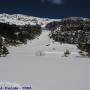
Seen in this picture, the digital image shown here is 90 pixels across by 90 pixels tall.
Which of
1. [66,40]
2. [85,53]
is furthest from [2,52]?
[66,40]

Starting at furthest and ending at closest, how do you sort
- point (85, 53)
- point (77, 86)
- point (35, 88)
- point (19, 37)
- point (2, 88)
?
point (19, 37) → point (85, 53) → point (77, 86) → point (35, 88) → point (2, 88)

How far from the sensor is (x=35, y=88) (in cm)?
2025

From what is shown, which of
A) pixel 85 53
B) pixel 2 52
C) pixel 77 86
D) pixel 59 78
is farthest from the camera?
pixel 85 53

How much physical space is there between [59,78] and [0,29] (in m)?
145

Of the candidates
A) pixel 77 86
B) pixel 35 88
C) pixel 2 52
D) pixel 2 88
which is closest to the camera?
pixel 2 88

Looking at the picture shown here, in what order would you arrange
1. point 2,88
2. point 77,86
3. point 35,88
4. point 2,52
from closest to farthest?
point 2,88, point 35,88, point 77,86, point 2,52

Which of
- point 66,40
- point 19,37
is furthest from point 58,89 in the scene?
point 66,40

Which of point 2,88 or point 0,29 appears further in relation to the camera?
point 0,29

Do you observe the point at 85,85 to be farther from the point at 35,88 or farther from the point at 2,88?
the point at 2,88

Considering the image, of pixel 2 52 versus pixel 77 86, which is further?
pixel 2 52

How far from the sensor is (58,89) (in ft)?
68.0

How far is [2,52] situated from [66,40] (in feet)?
390

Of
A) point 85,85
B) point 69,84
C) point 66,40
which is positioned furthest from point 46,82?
point 66,40

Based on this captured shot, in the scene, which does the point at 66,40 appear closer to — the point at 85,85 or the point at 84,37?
the point at 84,37
